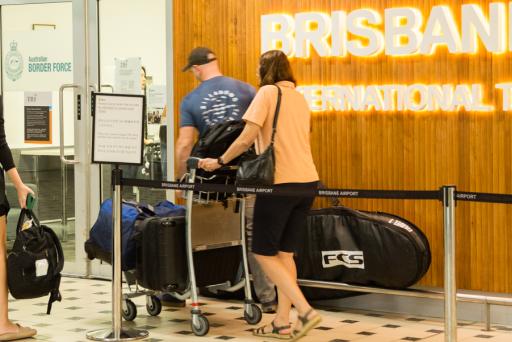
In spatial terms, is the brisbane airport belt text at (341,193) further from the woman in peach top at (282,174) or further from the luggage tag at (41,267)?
the luggage tag at (41,267)

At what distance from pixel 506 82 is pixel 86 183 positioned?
354cm

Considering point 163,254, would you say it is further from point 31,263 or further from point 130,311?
point 31,263

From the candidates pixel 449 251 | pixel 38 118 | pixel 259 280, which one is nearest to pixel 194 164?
pixel 259 280

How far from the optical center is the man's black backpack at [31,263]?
626 cm

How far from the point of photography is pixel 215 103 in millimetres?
6840

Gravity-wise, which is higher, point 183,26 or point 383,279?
point 183,26

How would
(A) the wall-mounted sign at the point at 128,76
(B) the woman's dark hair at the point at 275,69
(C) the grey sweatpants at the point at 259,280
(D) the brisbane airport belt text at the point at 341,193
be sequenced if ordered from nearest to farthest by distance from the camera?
A: (D) the brisbane airport belt text at the point at 341,193 → (B) the woman's dark hair at the point at 275,69 → (C) the grey sweatpants at the point at 259,280 → (A) the wall-mounted sign at the point at 128,76

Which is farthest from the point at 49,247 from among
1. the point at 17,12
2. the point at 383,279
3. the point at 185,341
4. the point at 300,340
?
the point at 17,12

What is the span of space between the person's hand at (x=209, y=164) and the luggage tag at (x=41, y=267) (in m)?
1.06

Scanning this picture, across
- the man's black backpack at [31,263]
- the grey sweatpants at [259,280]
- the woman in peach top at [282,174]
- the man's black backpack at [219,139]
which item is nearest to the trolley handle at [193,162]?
the man's black backpack at [219,139]

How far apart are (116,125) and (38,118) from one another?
8.87 ft

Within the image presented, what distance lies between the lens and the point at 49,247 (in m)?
6.35

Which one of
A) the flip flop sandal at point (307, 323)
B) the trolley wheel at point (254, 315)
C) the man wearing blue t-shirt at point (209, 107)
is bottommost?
the trolley wheel at point (254, 315)

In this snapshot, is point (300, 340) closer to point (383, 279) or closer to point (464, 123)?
point (383, 279)
